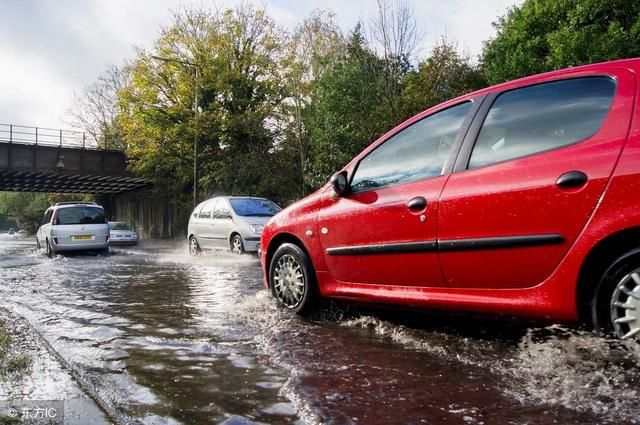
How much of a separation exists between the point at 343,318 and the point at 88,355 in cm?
219

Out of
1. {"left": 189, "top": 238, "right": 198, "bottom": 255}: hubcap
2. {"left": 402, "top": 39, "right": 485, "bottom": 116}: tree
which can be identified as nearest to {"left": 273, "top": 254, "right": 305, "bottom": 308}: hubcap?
{"left": 189, "top": 238, "right": 198, "bottom": 255}: hubcap

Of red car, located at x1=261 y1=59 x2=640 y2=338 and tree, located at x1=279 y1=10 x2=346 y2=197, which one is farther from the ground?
tree, located at x1=279 y1=10 x2=346 y2=197

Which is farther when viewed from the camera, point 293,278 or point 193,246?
point 193,246

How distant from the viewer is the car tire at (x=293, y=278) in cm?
493

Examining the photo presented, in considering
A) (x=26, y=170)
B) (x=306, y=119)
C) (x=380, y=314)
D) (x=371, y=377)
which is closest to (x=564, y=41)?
(x=306, y=119)

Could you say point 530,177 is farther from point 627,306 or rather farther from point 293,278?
point 293,278

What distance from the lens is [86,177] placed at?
A: 124 feet

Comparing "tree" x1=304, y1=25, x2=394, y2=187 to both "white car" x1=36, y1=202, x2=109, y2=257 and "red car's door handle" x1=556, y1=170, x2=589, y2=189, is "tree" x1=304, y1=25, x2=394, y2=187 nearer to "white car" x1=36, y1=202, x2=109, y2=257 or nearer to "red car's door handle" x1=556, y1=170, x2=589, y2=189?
"white car" x1=36, y1=202, x2=109, y2=257

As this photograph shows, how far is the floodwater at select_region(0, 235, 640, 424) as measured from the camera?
267 centimetres

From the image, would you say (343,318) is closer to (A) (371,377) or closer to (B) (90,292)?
(A) (371,377)

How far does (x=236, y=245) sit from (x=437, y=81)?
11.0m

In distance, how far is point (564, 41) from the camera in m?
21.8

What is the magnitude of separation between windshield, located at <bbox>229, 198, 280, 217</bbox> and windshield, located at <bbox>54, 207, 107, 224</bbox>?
17.0ft

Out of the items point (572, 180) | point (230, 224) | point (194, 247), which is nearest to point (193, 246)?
point (194, 247)
